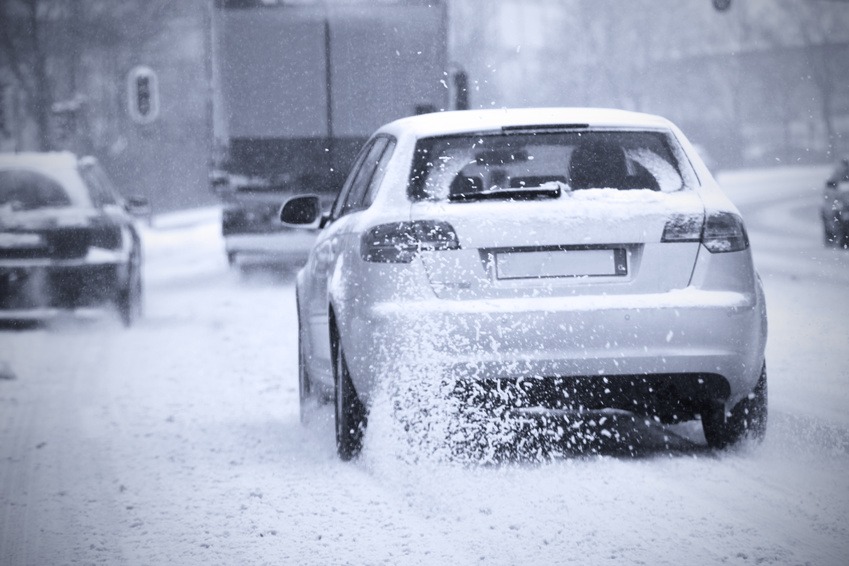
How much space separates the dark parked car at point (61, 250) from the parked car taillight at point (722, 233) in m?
8.74

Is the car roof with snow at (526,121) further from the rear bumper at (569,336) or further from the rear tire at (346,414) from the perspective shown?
the rear tire at (346,414)

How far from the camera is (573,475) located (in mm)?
6641

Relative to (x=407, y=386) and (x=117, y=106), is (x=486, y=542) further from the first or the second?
(x=117, y=106)

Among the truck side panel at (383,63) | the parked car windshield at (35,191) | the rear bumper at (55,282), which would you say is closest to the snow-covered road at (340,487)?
the rear bumper at (55,282)

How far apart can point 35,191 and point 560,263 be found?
30.7 feet

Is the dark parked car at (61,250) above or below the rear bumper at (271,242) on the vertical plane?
above

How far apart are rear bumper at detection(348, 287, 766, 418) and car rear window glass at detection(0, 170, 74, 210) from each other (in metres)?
8.68

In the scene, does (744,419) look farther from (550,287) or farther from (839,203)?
(839,203)

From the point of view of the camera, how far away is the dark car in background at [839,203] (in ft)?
83.8

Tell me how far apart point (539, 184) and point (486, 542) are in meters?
1.89

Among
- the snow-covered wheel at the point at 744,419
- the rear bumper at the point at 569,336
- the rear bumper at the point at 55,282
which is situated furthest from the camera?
the rear bumper at the point at 55,282

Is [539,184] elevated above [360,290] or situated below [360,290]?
above

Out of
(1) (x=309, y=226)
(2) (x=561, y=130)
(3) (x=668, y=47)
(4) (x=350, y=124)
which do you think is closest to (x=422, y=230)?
(2) (x=561, y=130)

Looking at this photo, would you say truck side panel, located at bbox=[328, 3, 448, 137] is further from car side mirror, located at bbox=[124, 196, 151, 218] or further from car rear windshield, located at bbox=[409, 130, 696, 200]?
car rear windshield, located at bbox=[409, 130, 696, 200]
